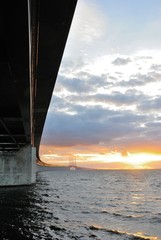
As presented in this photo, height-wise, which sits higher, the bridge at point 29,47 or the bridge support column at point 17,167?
the bridge at point 29,47

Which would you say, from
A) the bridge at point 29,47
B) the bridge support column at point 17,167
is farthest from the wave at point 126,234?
the bridge support column at point 17,167

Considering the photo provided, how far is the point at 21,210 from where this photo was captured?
25.2m

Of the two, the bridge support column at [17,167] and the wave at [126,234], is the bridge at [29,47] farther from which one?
the bridge support column at [17,167]

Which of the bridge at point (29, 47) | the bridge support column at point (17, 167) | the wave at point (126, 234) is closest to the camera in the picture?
the bridge at point (29, 47)

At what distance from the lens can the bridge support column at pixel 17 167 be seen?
2035 inches

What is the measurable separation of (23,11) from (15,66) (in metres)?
4.63

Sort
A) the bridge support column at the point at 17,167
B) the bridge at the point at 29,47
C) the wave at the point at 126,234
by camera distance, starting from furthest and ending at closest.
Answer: the bridge support column at the point at 17,167, the wave at the point at 126,234, the bridge at the point at 29,47

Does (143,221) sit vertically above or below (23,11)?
below

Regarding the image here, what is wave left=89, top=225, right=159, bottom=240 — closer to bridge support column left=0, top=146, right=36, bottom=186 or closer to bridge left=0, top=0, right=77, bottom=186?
bridge left=0, top=0, right=77, bottom=186

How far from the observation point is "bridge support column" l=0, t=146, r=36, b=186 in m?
51.7

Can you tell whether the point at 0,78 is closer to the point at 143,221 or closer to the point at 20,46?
the point at 20,46

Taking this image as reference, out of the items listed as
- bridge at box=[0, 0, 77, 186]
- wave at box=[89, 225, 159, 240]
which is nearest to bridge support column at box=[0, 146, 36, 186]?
bridge at box=[0, 0, 77, 186]

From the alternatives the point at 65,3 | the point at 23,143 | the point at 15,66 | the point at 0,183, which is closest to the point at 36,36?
the point at 15,66

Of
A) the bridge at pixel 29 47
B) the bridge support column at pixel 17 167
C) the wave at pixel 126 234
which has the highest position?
the bridge at pixel 29 47
